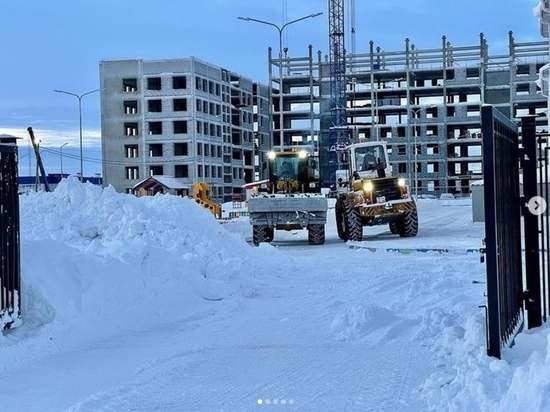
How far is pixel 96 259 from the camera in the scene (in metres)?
10.1

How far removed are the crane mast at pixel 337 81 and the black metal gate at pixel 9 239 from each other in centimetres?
6677

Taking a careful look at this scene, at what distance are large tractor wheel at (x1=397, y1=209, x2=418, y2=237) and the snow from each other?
925 centimetres

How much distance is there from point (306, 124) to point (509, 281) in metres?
91.1

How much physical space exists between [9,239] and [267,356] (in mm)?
3024

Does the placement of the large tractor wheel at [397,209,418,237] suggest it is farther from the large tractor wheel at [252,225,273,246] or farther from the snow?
the snow

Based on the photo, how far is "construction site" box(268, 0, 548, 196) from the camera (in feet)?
293

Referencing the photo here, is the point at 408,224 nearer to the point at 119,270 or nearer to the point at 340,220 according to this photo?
the point at 340,220

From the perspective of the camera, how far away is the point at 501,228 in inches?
261

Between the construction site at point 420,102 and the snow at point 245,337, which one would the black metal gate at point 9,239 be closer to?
the snow at point 245,337

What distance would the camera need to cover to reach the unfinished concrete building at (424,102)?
295 feet

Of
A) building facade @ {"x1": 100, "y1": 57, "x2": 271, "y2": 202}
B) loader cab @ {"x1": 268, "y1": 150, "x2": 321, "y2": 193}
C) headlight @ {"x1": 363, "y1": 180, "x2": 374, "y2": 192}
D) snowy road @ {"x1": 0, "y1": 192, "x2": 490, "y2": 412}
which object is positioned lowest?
snowy road @ {"x1": 0, "y1": 192, "x2": 490, "y2": 412}

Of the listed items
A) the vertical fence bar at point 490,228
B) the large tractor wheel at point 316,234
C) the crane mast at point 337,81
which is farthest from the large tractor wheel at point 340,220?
the crane mast at point 337,81

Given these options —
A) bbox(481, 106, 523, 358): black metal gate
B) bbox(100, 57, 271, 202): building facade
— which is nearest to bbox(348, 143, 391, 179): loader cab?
bbox(481, 106, 523, 358): black metal gate

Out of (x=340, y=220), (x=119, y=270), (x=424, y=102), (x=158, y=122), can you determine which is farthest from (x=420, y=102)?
(x=119, y=270)
